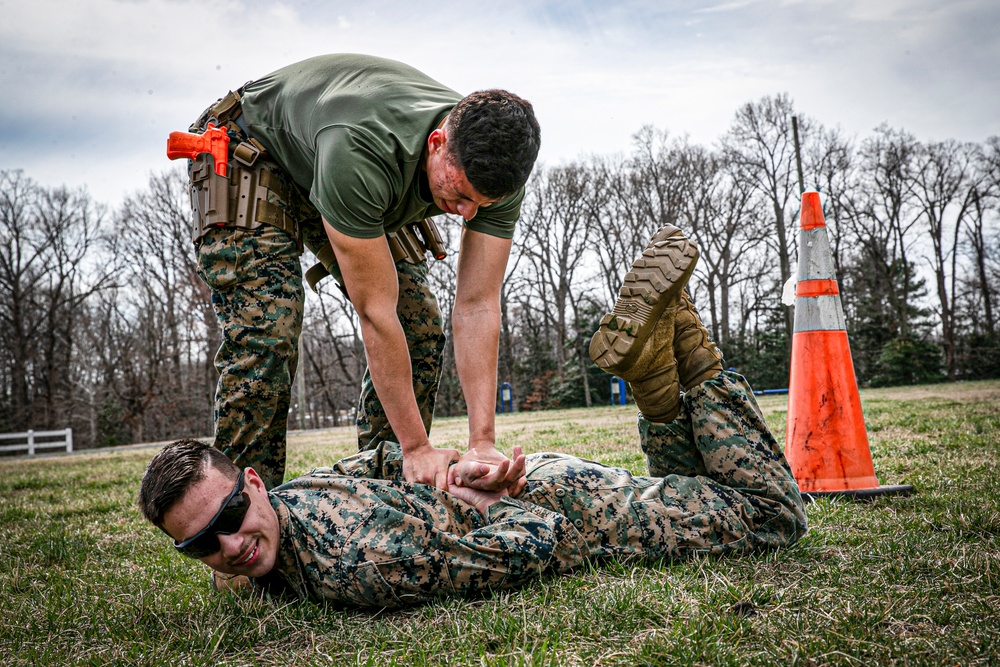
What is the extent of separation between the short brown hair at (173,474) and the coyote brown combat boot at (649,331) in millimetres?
1421

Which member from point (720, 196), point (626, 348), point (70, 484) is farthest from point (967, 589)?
point (720, 196)

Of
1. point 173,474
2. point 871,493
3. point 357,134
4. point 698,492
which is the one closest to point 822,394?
point 871,493

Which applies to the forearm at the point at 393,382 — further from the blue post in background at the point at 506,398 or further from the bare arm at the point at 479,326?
the blue post in background at the point at 506,398

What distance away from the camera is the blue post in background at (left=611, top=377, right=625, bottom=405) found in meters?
26.8

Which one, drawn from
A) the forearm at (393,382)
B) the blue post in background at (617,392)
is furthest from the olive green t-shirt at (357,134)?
the blue post in background at (617,392)

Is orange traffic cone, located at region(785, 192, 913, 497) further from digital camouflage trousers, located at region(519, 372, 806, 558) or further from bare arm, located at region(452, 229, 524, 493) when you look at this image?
bare arm, located at region(452, 229, 524, 493)

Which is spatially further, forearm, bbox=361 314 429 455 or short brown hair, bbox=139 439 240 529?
forearm, bbox=361 314 429 455

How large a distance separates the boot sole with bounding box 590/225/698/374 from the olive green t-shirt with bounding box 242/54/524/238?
2.47ft

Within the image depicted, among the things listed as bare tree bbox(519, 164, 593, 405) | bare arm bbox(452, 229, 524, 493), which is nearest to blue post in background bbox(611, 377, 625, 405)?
bare tree bbox(519, 164, 593, 405)

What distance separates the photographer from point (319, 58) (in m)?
3.03

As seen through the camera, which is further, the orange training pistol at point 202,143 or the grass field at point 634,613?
the orange training pistol at point 202,143

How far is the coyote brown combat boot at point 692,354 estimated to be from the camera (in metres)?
2.70

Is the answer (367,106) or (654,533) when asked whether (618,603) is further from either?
(367,106)

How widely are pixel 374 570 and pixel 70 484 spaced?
6.83 m
